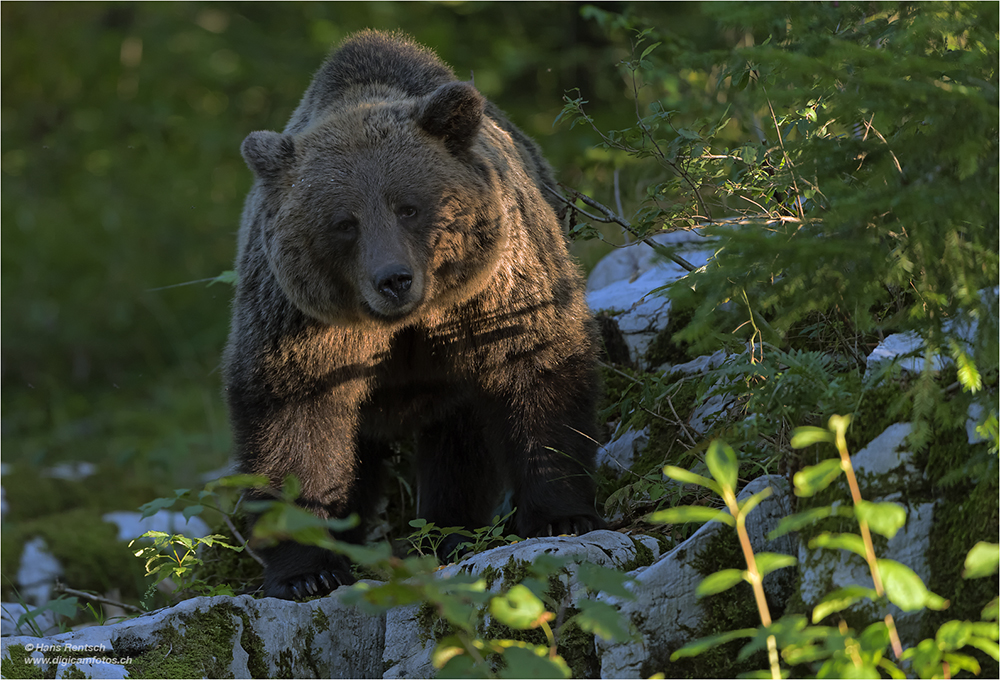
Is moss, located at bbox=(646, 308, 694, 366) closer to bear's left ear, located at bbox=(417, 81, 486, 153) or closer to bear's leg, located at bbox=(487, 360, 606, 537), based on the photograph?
bear's leg, located at bbox=(487, 360, 606, 537)

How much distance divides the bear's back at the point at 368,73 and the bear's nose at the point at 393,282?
1.50 m

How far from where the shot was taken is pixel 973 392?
8.61 ft

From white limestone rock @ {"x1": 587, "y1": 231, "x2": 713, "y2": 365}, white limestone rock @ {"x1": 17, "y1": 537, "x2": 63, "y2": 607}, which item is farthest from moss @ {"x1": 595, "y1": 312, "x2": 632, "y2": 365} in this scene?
white limestone rock @ {"x1": 17, "y1": 537, "x2": 63, "y2": 607}

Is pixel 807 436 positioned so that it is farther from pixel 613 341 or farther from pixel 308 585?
pixel 613 341

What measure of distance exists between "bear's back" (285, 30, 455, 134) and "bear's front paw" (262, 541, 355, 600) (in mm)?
2270

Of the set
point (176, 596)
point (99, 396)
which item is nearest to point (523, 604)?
point (176, 596)

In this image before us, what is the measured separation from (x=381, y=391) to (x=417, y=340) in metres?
0.39

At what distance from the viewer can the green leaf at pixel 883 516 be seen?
7.13 feet

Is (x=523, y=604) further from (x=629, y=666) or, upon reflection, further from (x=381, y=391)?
(x=381, y=391)

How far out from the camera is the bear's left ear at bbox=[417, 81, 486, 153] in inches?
173

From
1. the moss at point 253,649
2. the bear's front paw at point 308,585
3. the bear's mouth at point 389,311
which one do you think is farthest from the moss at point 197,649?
the bear's mouth at point 389,311

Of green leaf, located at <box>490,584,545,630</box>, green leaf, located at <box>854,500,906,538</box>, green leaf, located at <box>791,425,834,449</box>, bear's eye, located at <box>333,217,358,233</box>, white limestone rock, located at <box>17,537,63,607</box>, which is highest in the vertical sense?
bear's eye, located at <box>333,217,358,233</box>

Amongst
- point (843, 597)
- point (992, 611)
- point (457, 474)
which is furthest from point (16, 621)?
point (992, 611)

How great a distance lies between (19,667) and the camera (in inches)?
133
